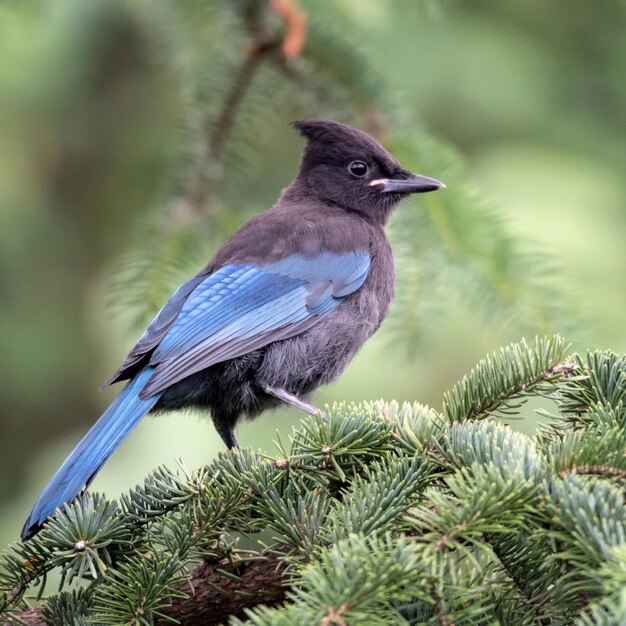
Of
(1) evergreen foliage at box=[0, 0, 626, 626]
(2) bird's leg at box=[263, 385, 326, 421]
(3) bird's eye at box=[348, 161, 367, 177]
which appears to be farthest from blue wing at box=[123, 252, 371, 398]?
(1) evergreen foliage at box=[0, 0, 626, 626]

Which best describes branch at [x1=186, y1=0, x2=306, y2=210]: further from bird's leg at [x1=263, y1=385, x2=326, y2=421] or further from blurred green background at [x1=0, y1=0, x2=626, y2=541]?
bird's leg at [x1=263, y1=385, x2=326, y2=421]

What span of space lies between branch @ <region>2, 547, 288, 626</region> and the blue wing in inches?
27.2

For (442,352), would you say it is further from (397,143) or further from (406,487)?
(406,487)

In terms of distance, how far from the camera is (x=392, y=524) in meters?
1.48

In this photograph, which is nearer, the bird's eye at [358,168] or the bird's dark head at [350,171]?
the bird's dark head at [350,171]

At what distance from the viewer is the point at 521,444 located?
150 centimetres

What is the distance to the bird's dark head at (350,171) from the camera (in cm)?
311

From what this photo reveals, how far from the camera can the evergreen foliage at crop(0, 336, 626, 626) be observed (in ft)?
4.26

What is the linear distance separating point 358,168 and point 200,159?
1.84 feet

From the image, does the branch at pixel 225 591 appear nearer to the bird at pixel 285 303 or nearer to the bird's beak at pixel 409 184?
the bird at pixel 285 303

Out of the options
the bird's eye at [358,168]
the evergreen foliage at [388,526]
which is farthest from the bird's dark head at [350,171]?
the evergreen foliage at [388,526]

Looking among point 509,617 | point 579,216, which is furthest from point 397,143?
point 509,617

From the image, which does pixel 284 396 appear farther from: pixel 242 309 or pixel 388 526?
pixel 388 526

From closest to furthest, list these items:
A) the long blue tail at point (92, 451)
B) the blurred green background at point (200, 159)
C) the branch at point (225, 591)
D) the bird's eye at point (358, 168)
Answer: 1. the branch at point (225, 591)
2. the long blue tail at point (92, 451)
3. the blurred green background at point (200, 159)
4. the bird's eye at point (358, 168)
